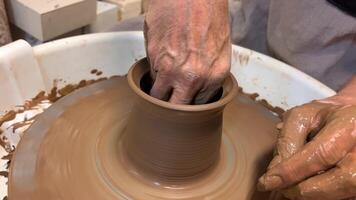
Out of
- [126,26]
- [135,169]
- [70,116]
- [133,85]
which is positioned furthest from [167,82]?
[126,26]

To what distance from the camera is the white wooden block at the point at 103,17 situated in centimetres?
181

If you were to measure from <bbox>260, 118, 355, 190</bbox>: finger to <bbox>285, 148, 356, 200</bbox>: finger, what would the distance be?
1 cm

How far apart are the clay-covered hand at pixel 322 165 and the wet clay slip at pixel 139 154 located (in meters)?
0.14

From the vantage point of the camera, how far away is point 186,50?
81 centimetres

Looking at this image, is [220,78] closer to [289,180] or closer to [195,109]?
[195,109]

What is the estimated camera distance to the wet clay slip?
0.85 m

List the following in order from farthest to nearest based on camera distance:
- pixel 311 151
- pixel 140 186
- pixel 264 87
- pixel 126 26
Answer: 1. pixel 126 26
2. pixel 264 87
3. pixel 140 186
4. pixel 311 151

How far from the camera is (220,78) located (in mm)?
836

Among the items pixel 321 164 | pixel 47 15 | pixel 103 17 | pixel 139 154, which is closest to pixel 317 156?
pixel 321 164

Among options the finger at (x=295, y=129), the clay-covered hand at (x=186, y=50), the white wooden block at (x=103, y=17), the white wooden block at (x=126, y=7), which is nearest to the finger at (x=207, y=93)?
the clay-covered hand at (x=186, y=50)

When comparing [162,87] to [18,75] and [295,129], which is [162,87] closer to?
[295,129]

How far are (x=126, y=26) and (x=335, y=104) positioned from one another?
79 centimetres

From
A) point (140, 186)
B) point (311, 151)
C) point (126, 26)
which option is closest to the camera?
point (311, 151)

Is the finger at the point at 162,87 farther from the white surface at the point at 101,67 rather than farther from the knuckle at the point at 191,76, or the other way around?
the white surface at the point at 101,67
